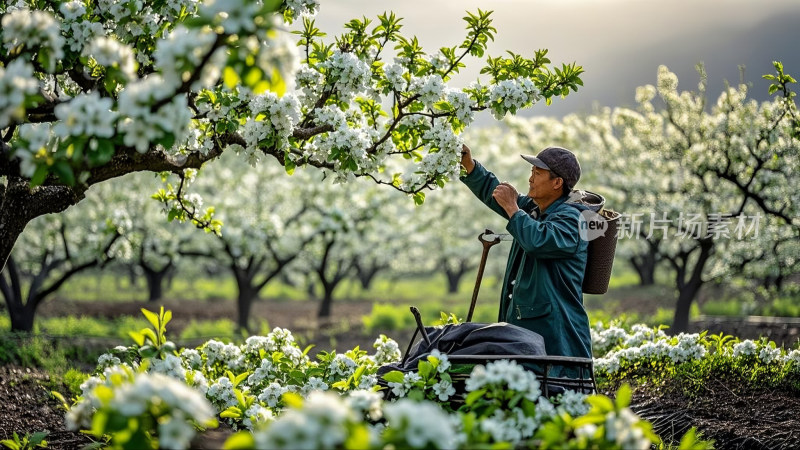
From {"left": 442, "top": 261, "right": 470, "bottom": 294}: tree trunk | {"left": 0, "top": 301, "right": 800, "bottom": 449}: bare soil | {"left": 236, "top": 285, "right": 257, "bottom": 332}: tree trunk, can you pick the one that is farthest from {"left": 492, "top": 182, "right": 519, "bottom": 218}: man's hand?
Result: {"left": 442, "top": 261, "right": 470, "bottom": 294}: tree trunk

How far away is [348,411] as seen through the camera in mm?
1958

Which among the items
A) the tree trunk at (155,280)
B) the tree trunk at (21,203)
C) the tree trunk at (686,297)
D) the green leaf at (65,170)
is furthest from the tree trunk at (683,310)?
the tree trunk at (155,280)

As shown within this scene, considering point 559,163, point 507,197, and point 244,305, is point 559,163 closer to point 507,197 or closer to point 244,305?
point 507,197

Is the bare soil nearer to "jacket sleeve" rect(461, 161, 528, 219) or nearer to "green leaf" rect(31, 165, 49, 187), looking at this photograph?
→ "jacket sleeve" rect(461, 161, 528, 219)

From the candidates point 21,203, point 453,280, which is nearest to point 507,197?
point 21,203

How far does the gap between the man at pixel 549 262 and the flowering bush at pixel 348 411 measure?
88cm

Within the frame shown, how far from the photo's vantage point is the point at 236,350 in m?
5.75

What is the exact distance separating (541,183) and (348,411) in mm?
2966

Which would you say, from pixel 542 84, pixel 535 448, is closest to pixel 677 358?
pixel 542 84

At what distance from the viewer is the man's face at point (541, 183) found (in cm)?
461

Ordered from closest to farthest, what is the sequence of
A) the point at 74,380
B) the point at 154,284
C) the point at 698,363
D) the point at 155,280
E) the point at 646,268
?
the point at 698,363 < the point at 74,380 < the point at 155,280 < the point at 154,284 < the point at 646,268

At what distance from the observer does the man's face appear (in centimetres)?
461

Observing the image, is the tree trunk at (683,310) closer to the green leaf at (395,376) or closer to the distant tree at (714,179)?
the distant tree at (714,179)

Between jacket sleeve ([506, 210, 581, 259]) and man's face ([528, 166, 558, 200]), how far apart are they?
296 millimetres
